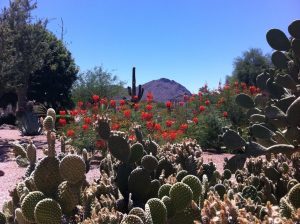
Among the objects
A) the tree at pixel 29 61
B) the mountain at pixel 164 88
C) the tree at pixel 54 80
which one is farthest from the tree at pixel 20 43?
the mountain at pixel 164 88

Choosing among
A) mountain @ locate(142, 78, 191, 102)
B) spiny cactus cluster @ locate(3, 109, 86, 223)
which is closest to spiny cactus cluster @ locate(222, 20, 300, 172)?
spiny cactus cluster @ locate(3, 109, 86, 223)

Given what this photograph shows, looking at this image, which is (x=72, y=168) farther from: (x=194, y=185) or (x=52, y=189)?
(x=194, y=185)

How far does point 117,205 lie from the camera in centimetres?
319

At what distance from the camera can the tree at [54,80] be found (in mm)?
26344

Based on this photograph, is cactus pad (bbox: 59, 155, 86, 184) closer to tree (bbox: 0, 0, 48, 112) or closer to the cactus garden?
the cactus garden

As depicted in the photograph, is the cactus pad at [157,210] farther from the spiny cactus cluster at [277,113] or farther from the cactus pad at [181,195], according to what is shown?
A: the spiny cactus cluster at [277,113]

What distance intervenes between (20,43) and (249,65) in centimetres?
2256

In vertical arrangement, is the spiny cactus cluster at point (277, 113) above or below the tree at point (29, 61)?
below

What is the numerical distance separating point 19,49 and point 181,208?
1880cm

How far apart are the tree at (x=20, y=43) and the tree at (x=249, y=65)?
66.2 ft

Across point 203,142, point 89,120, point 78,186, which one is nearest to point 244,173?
point 78,186

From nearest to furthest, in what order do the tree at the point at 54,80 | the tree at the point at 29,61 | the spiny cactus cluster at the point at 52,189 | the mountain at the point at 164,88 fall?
the spiny cactus cluster at the point at 52,189, the tree at the point at 29,61, the tree at the point at 54,80, the mountain at the point at 164,88

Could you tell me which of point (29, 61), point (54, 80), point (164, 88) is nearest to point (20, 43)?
point (29, 61)

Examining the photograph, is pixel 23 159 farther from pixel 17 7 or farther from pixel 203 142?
pixel 17 7
